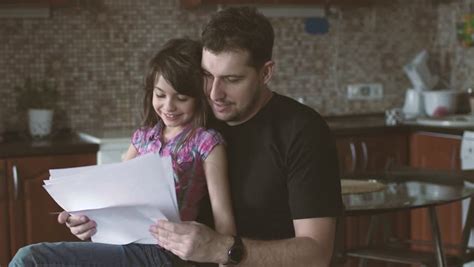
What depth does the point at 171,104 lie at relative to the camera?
1.79 meters

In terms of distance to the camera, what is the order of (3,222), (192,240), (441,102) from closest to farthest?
(192,240), (3,222), (441,102)

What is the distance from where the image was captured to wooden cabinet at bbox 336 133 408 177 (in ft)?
13.1

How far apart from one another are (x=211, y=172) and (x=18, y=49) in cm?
244

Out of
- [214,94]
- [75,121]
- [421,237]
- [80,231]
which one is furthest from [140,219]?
[421,237]

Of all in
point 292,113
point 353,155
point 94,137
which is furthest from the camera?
point 353,155

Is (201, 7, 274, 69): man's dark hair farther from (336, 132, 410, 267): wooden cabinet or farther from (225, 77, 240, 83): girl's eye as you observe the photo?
(336, 132, 410, 267): wooden cabinet

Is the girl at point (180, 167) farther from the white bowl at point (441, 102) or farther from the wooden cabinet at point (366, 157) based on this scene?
the white bowl at point (441, 102)

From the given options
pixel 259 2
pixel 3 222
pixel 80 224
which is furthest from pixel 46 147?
pixel 80 224

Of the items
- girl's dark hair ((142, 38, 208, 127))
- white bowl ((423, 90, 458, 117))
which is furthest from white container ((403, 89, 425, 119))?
girl's dark hair ((142, 38, 208, 127))

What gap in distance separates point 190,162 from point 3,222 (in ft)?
6.21

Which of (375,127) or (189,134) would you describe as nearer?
(189,134)

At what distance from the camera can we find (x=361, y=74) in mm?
4637

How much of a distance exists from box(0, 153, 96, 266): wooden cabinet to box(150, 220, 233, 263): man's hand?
6.36 ft

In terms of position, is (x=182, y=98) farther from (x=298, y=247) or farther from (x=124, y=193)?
(x=298, y=247)
